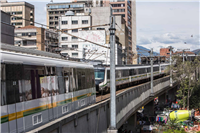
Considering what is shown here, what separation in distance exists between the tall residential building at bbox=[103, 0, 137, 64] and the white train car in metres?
73.4

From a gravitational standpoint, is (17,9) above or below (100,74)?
above

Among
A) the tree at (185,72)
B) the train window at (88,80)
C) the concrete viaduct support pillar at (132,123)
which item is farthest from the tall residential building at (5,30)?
the tree at (185,72)

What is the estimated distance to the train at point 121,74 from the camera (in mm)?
25612

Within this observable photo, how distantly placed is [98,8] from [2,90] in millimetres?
67704

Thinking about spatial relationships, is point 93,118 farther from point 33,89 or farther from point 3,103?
point 3,103

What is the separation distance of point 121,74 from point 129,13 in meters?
69.1

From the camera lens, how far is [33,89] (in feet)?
29.0

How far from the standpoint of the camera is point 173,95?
2881 inches

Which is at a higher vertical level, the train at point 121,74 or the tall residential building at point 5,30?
the tall residential building at point 5,30

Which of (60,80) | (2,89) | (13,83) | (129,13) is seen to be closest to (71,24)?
(129,13)

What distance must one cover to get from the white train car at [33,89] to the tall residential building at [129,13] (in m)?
73.4

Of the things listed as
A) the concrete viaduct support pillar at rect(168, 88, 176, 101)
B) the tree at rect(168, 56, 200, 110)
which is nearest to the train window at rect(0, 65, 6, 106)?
the tree at rect(168, 56, 200, 110)

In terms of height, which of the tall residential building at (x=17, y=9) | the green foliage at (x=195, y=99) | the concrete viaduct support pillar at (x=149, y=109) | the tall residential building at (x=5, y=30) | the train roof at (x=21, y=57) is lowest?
the concrete viaduct support pillar at (x=149, y=109)

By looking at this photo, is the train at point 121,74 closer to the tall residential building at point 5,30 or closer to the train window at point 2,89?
the tall residential building at point 5,30
